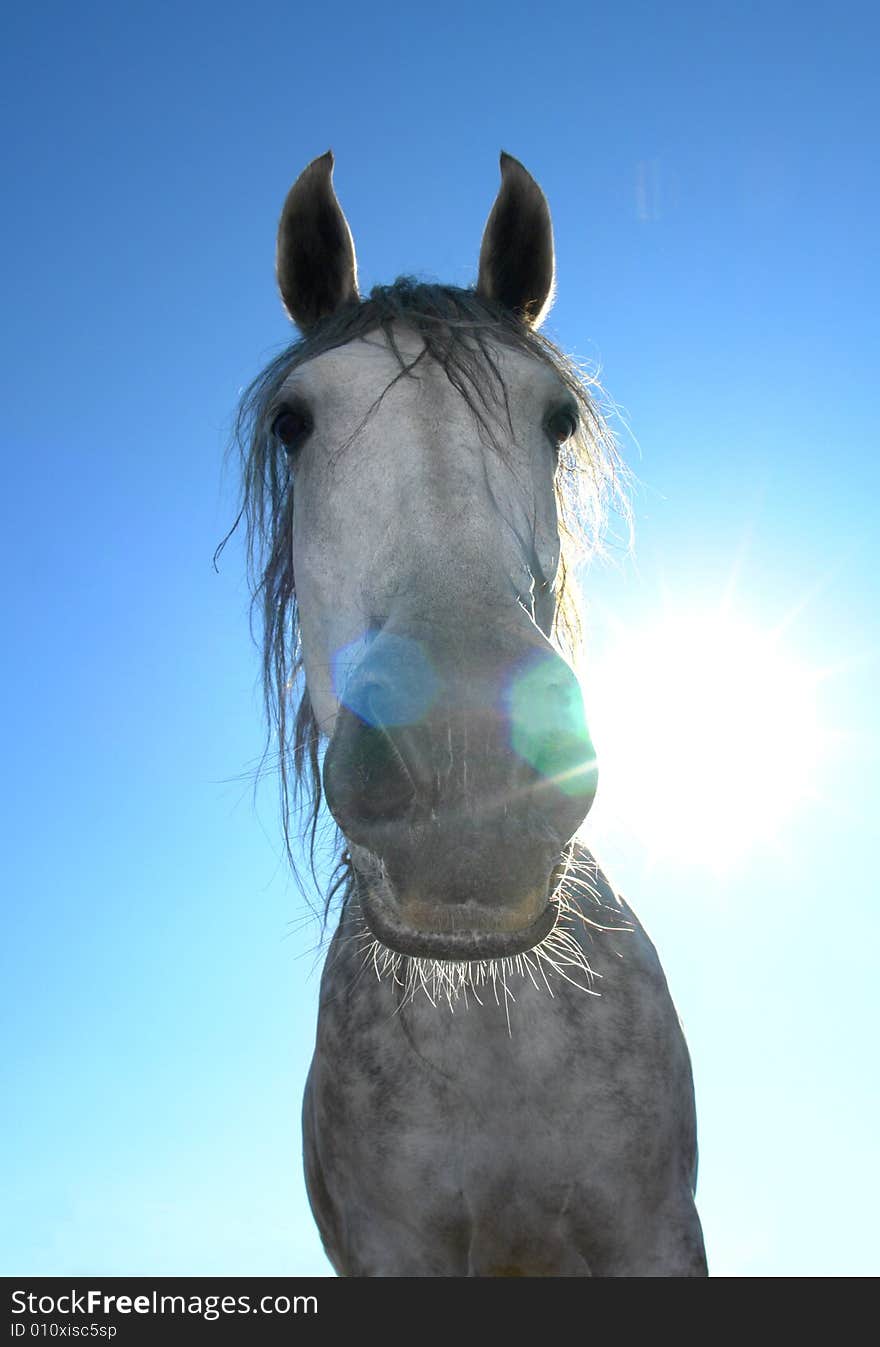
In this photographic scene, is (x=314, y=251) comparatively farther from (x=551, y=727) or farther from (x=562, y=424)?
(x=551, y=727)

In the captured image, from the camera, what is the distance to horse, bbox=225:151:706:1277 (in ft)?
6.86

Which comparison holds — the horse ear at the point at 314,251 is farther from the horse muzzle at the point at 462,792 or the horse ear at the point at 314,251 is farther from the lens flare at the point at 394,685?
the horse muzzle at the point at 462,792

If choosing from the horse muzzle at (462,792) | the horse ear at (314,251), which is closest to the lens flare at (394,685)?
the horse muzzle at (462,792)

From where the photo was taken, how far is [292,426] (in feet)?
11.0

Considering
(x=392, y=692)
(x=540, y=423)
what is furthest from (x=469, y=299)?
(x=392, y=692)

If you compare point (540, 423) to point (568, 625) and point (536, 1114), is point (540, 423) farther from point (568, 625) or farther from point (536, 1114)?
point (536, 1114)

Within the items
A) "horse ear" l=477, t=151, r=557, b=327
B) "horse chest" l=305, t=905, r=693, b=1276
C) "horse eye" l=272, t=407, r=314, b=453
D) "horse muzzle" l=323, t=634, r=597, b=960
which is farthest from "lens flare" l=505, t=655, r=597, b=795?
"horse ear" l=477, t=151, r=557, b=327

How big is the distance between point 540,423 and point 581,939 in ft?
6.04

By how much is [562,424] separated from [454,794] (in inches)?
76.8

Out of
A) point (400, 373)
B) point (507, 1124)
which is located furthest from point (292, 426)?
point (507, 1124)

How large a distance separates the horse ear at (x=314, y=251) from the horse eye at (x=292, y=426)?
2.36 ft

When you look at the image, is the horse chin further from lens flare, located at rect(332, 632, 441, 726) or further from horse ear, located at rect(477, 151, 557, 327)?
horse ear, located at rect(477, 151, 557, 327)

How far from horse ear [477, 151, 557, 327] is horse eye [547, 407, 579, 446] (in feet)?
2.06
